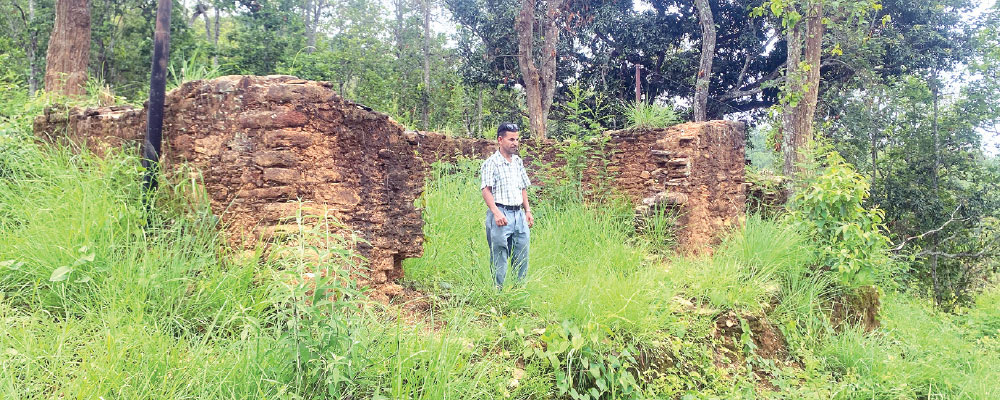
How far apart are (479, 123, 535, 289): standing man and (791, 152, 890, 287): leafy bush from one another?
3096mm

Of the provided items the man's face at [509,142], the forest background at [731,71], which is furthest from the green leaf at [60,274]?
the forest background at [731,71]

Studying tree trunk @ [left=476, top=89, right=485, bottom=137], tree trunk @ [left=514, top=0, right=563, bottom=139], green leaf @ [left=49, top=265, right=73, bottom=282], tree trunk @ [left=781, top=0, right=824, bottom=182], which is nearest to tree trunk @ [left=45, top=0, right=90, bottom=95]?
green leaf @ [left=49, top=265, right=73, bottom=282]

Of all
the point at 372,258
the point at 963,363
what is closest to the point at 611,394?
the point at 372,258

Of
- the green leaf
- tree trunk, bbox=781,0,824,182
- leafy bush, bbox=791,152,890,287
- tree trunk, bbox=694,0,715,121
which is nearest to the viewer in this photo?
the green leaf

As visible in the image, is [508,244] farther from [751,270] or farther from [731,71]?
[731,71]

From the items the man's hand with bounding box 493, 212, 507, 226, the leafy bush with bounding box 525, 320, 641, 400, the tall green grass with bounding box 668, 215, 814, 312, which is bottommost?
the leafy bush with bounding box 525, 320, 641, 400

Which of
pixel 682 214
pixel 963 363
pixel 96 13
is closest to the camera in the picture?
pixel 963 363

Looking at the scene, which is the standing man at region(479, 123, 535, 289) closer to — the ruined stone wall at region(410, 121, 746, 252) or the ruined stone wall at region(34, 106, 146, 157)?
the ruined stone wall at region(410, 121, 746, 252)

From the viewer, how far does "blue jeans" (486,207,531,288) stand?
13.8 ft

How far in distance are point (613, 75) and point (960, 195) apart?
28.6 feet

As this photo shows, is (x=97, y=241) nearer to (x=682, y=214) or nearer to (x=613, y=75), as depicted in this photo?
(x=682, y=214)

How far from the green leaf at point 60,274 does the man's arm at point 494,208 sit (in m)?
2.48

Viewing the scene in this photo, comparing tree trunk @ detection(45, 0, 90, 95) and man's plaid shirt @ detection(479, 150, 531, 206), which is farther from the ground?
tree trunk @ detection(45, 0, 90, 95)

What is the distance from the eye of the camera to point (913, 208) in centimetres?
1255
